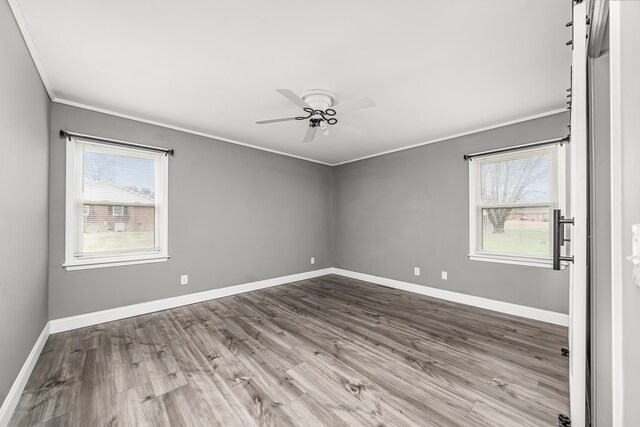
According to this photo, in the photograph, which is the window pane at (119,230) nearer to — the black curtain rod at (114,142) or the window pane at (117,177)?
the window pane at (117,177)

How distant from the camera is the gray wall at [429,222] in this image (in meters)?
3.37

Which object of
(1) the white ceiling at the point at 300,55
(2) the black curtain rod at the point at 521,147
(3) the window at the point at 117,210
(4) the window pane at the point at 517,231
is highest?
(1) the white ceiling at the point at 300,55

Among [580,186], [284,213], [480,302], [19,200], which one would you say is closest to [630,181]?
[580,186]

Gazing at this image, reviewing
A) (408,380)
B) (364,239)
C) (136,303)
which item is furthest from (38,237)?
(364,239)

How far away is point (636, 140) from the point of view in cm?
54

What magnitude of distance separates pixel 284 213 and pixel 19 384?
3.74 metres

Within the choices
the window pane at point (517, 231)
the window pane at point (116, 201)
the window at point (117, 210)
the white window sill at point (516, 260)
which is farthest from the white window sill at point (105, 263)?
the window pane at point (517, 231)

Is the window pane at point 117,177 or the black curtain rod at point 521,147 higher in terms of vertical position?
the black curtain rod at point 521,147

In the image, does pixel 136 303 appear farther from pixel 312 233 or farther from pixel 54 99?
pixel 312 233

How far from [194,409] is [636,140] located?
240 cm

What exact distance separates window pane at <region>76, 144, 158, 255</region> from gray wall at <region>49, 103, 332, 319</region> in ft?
0.69

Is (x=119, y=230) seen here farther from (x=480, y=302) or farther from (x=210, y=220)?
(x=480, y=302)

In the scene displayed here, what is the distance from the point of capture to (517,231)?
3.54 metres

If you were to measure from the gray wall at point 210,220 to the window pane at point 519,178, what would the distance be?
3076mm
